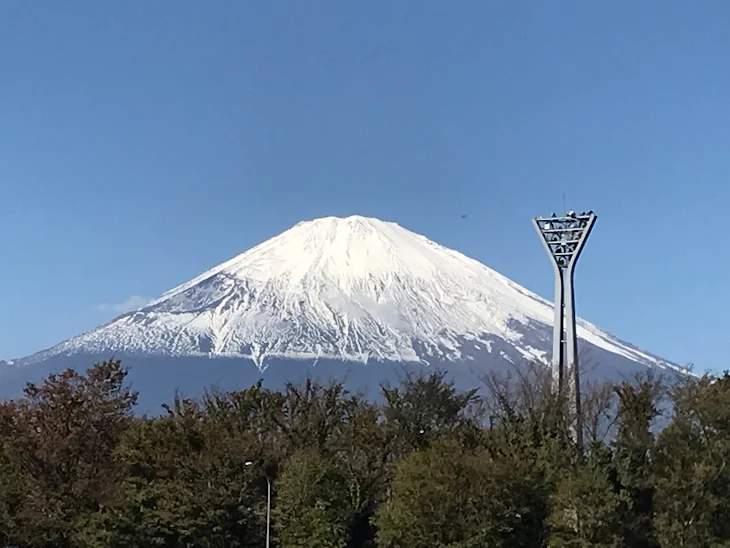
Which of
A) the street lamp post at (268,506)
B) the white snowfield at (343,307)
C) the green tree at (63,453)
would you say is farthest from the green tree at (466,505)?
the white snowfield at (343,307)

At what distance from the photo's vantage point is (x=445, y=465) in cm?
3428

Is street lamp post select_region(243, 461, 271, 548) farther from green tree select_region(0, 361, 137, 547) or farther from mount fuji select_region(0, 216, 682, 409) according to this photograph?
mount fuji select_region(0, 216, 682, 409)

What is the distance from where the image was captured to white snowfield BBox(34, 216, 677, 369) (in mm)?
154500

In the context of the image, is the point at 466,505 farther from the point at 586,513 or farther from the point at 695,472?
the point at 695,472

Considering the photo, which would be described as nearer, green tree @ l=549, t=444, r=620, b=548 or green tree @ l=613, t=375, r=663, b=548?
green tree @ l=549, t=444, r=620, b=548

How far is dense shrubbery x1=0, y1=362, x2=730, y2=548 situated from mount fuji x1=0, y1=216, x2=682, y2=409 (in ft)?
316

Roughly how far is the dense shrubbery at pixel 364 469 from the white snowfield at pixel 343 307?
9734cm

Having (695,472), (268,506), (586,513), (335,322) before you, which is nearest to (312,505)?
(268,506)

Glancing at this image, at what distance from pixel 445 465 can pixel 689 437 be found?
8.17m

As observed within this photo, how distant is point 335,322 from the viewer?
167 meters

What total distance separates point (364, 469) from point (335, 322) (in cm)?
12746

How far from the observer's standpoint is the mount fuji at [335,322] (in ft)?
495

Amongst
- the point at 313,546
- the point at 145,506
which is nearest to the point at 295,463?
the point at 313,546

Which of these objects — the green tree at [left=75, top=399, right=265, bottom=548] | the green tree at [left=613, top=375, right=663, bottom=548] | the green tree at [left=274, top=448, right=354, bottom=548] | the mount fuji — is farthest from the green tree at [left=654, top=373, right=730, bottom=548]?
the mount fuji
